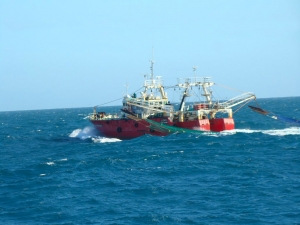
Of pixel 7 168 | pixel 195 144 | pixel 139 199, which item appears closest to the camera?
pixel 139 199

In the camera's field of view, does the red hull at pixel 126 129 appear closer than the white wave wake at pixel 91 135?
Yes

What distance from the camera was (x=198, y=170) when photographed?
39125 millimetres

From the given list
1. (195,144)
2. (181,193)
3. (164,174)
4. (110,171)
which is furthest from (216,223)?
(195,144)

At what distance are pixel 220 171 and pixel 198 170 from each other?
1844 millimetres

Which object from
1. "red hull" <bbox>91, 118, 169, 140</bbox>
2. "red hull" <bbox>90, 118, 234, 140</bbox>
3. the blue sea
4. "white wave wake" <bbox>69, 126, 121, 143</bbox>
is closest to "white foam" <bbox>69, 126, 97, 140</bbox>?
"white wave wake" <bbox>69, 126, 121, 143</bbox>

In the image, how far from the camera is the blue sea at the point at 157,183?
89.6 feet

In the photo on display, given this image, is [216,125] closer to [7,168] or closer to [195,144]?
[195,144]

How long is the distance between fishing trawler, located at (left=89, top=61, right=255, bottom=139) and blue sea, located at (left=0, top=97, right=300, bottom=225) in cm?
658

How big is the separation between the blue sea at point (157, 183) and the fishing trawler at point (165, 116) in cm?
658

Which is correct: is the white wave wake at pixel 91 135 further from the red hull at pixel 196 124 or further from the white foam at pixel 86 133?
the red hull at pixel 196 124

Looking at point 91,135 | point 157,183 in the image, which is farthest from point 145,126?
point 157,183

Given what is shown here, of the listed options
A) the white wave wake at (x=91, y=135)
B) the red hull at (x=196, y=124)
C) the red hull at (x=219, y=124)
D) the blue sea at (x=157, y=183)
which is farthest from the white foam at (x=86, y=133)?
the red hull at (x=219, y=124)

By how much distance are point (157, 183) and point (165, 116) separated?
30764mm

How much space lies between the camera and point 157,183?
34688 mm
